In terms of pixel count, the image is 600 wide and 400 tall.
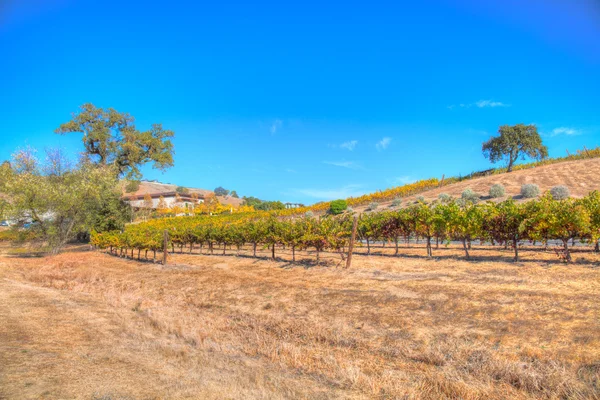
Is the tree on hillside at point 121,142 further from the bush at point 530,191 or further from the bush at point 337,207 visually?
the bush at point 530,191

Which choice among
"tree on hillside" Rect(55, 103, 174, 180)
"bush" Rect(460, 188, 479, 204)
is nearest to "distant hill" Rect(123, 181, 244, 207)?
"tree on hillside" Rect(55, 103, 174, 180)

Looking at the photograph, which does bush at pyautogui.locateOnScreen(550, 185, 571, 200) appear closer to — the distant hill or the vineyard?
the vineyard

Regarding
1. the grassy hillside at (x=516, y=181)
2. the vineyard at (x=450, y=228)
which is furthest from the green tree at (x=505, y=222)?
the grassy hillside at (x=516, y=181)

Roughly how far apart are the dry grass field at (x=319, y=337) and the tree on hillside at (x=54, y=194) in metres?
13.9

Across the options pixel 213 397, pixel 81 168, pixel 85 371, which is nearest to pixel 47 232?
pixel 81 168

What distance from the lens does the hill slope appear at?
35078mm

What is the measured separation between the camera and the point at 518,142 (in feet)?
163

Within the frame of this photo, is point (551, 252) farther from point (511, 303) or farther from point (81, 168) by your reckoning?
point (81, 168)

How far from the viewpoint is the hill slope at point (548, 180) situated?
3508 centimetres

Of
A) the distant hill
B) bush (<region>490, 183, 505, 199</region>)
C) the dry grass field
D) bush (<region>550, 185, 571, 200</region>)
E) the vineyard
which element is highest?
the distant hill

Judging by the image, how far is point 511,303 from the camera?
26.5 feet

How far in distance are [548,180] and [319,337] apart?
4356 cm

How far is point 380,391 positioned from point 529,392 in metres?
2.04

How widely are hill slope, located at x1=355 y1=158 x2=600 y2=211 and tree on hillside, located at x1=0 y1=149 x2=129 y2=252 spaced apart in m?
32.6
